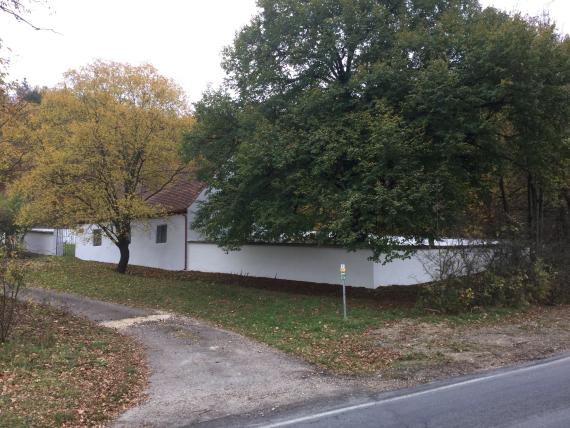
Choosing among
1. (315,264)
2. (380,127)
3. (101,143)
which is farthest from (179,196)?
(380,127)

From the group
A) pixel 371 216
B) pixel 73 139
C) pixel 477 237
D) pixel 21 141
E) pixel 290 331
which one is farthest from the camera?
pixel 73 139

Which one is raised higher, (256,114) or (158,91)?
(158,91)

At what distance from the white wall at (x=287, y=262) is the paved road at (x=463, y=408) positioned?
10.1 meters

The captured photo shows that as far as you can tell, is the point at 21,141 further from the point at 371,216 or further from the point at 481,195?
the point at 481,195

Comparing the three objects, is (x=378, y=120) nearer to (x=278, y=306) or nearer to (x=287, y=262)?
(x=278, y=306)

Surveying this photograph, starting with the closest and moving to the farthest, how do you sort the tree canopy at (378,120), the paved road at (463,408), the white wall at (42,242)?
the paved road at (463,408), the tree canopy at (378,120), the white wall at (42,242)

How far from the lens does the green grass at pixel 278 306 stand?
9.78 meters

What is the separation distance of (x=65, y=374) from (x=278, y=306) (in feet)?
25.0

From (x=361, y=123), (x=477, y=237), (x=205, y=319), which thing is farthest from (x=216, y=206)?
(x=477, y=237)

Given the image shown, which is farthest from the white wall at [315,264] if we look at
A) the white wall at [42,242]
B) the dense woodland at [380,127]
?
the white wall at [42,242]

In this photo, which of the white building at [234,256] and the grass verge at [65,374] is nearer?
the grass verge at [65,374]

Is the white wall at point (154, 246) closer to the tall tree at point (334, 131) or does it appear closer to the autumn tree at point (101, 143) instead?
the autumn tree at point (101, 143)

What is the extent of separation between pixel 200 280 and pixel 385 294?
8332 mm

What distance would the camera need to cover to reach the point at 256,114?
51.1 ft
